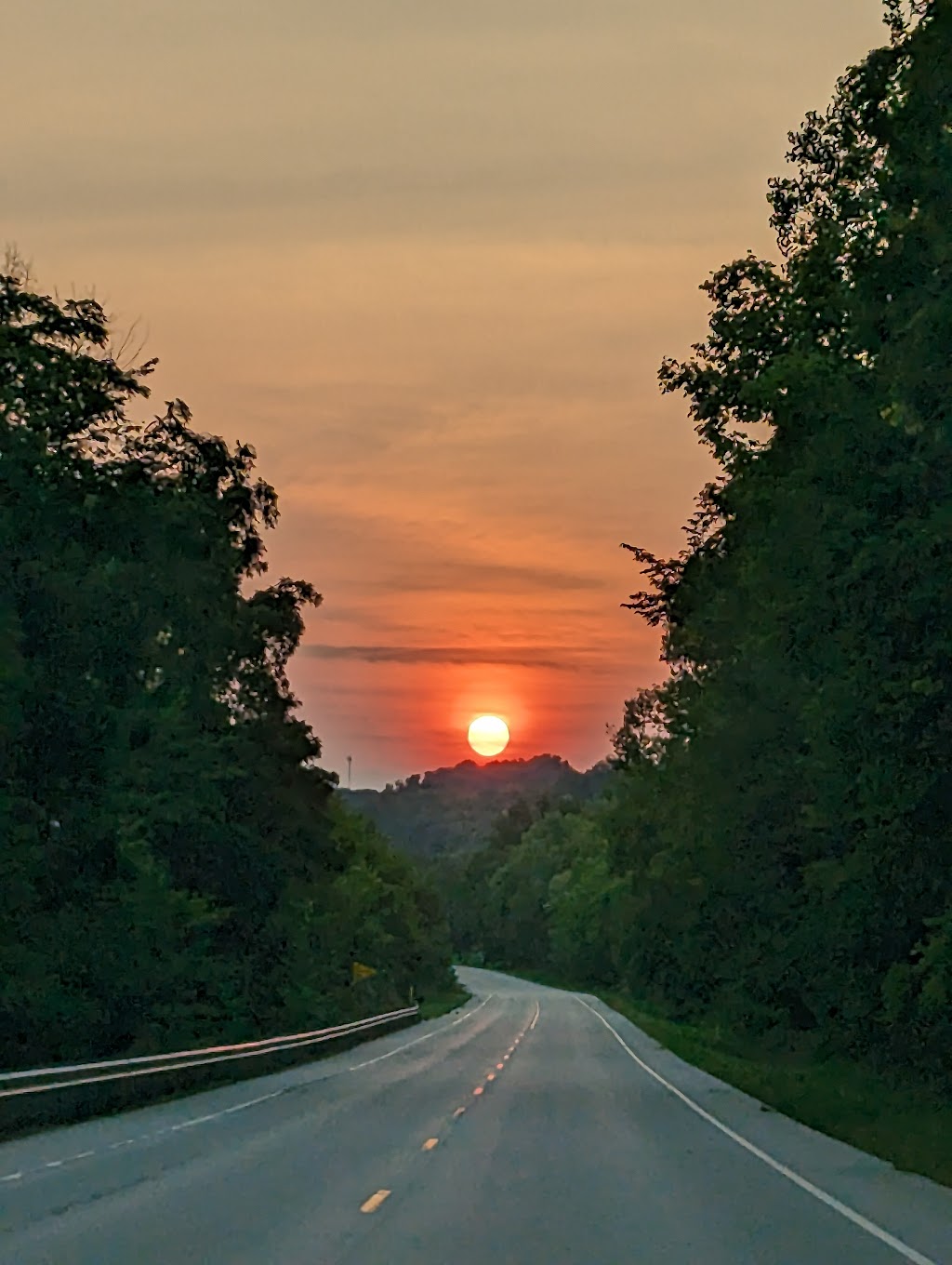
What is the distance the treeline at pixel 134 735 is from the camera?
39188 mm

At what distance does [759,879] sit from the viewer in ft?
159

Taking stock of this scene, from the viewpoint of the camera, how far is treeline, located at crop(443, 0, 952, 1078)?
23781 millimetres

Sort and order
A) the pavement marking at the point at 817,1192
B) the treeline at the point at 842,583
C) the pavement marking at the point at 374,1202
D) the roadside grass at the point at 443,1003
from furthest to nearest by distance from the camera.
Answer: the roadside grass at the point at 443,1003, the treeline at the point at 842,583, the pavement marking at the point at 374,1202, the pavement marking at the point at 817,1192

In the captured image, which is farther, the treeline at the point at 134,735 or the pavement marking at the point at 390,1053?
the pavement marking at the point at 390,1053

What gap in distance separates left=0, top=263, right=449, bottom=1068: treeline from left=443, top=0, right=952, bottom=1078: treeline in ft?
41.6

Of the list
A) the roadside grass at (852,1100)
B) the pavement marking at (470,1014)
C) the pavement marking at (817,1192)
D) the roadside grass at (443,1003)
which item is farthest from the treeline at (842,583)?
the roadside grass at (443,1003)

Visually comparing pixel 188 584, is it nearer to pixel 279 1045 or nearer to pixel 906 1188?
pixel 279 1045

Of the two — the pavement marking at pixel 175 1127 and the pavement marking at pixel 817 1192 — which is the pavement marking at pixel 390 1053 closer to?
the pavement marking at pixel 175 1127

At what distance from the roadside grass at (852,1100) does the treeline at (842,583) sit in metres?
0.98

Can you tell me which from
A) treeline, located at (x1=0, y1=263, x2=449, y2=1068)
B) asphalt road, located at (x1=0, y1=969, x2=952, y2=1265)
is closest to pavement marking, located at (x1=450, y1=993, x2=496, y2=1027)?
treeline, located at (x1=0, y1=263, x2=449, y2=1068)

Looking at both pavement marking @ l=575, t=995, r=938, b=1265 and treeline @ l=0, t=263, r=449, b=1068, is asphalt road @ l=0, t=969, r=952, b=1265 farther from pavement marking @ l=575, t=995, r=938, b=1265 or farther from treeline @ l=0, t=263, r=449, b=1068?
treeline @ l=0, t=263, r=449, b=1068

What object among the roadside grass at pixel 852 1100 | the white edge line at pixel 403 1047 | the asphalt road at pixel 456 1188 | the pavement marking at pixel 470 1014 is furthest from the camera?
the pavement marking at pixel 470 1014

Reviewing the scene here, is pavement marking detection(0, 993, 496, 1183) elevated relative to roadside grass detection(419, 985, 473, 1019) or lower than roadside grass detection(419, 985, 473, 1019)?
lower

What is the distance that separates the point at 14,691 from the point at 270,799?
18.7m
